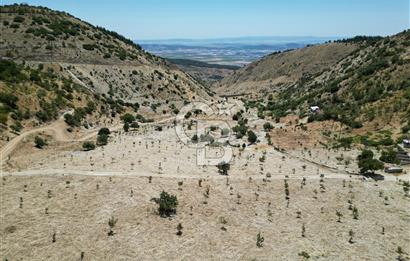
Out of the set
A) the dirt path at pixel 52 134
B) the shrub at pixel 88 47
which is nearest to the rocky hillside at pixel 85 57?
the shrub at pixel 88 47

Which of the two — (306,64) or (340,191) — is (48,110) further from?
(306,64)

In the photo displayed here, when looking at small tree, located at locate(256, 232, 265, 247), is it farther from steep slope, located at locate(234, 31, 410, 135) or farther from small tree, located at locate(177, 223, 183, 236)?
steep slope, located at locate(234, 31, 410, 135)

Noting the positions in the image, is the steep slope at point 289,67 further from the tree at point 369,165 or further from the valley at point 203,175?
the tree at point 369,165

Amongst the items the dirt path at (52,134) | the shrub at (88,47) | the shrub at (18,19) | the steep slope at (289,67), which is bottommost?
the steep slope at (289,67)

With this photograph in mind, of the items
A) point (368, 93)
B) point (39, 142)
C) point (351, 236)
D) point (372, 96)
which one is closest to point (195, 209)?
point (351, 236)

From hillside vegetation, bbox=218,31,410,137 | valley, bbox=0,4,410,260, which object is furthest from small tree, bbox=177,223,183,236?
hillside vegetation, bbox=218,31,410,137

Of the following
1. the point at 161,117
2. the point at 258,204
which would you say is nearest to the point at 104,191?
the point at 258,204

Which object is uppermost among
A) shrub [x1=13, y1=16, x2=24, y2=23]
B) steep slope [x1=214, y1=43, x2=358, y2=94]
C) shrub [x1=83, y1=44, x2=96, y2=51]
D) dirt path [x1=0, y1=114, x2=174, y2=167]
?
shrub [x1=13, y1=16, x2=24, y2=23]
